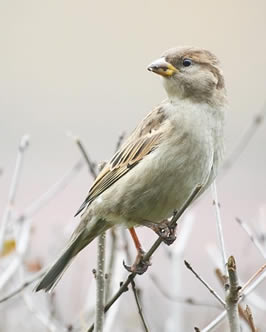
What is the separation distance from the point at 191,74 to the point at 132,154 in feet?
1.80

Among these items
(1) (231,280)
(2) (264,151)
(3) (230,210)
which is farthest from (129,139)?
(2) (264,151)

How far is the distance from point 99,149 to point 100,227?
311 inches

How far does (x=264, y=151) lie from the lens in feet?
42.1

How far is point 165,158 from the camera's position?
17.0 feet

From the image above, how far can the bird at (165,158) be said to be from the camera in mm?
5117

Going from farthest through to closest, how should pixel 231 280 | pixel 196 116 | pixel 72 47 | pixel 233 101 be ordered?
1. pixel 72 47
2. pixel 233 101
3. pixel 196 116
4. pixel 231 280

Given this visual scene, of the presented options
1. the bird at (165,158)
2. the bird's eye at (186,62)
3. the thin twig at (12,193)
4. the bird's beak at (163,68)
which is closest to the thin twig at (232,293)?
the thin twig at (12,193)

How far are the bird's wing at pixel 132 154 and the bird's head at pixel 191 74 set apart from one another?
17cm

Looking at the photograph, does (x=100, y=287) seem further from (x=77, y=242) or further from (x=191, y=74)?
(x=191, y=74)

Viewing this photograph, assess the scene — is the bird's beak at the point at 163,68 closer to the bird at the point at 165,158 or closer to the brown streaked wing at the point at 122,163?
the bird at the point at 165,158

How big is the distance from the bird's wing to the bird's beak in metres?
0.23

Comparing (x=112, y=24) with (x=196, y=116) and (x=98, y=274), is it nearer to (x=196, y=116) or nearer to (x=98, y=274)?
(x=196, y=116)

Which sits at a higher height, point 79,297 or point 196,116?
point 196,116

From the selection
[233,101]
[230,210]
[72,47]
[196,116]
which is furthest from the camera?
[72,47]
